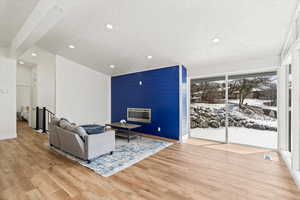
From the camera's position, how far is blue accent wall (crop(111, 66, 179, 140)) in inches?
181

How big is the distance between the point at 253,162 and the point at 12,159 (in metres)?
5.26

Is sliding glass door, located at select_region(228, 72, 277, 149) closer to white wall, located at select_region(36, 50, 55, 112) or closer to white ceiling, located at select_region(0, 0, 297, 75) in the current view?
white ceiling, located at select_region(0, 0, 297, 75)

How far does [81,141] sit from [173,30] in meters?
3.06

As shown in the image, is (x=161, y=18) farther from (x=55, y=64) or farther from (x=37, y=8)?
(x=55, y=64)

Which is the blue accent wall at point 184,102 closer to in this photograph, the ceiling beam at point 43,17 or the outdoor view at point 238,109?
the outdoor view at point 238,109

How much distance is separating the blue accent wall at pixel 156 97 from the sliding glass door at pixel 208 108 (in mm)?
882

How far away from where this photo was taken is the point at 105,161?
2990 mm

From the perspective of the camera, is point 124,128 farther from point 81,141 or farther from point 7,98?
point 7,98

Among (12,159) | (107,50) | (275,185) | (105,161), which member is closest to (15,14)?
(107,50)

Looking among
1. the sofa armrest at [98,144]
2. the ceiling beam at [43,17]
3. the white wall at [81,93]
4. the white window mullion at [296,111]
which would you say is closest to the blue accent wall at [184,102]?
the sofa armrest at [98,144]

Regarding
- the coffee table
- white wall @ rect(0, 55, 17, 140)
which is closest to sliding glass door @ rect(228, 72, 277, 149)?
the coffee table

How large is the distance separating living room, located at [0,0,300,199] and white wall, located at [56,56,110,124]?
4cm

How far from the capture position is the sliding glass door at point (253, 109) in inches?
150

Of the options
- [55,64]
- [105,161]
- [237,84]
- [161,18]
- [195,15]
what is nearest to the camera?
[195,15]
